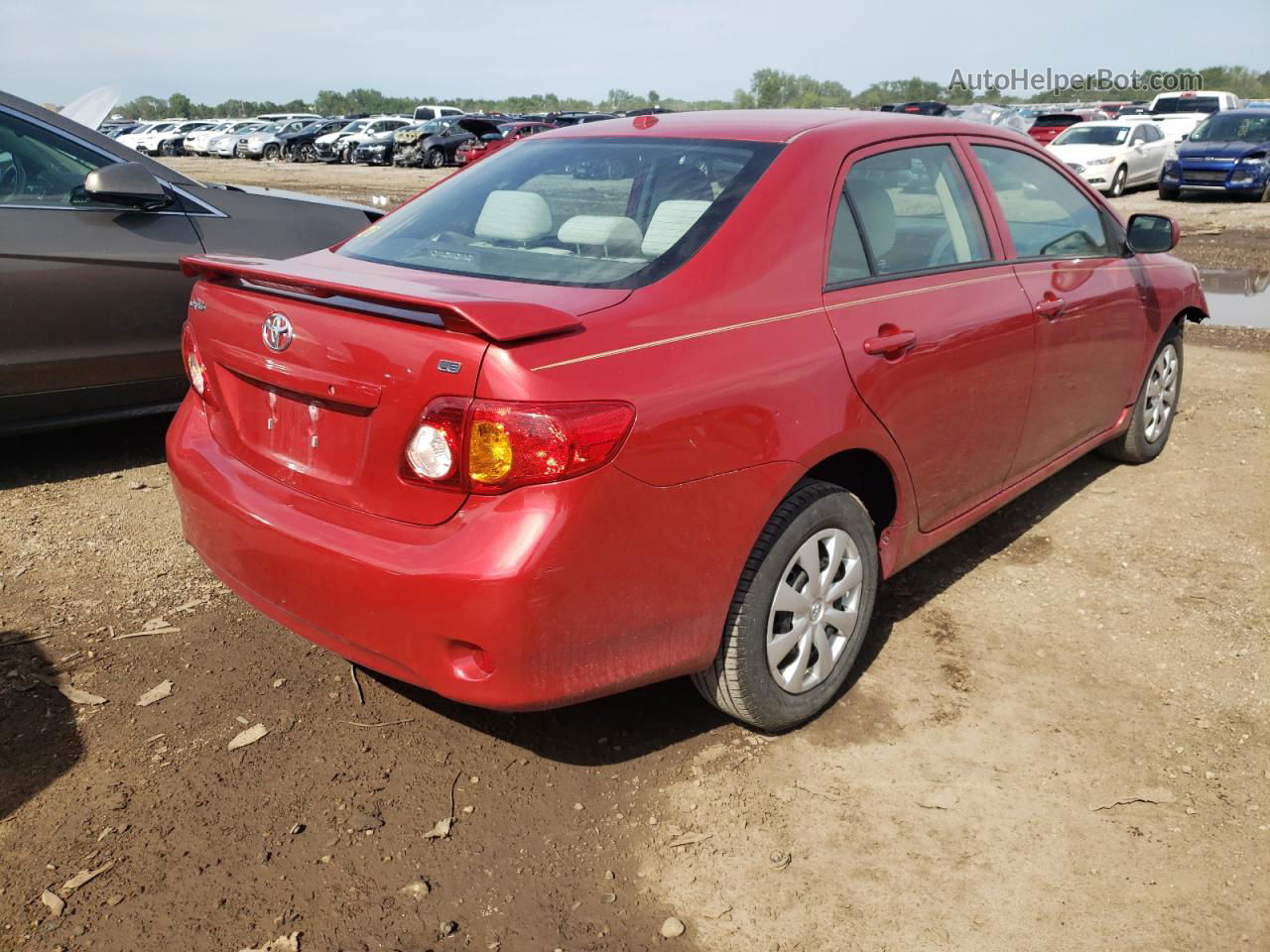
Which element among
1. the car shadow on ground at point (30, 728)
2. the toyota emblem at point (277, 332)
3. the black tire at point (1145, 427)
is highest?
the toyota emblem at point (277, 332)

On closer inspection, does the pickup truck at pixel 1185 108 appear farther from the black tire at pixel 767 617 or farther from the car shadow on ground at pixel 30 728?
the car shadow on ground at pixel 30 728

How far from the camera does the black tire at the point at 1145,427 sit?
5098 mm

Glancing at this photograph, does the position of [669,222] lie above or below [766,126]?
below

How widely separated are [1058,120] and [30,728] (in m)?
29.6

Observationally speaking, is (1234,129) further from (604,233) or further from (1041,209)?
(604,233)

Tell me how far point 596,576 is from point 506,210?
4.32 feet

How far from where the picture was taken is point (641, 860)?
102 inches

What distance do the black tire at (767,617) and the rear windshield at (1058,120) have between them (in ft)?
93.1

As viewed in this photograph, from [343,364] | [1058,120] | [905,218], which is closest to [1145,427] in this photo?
[905,218]

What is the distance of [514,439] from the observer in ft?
7.48

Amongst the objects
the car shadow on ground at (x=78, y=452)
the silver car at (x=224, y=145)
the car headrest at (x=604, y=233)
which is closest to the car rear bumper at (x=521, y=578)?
the car headrest at (x=604, y=233)

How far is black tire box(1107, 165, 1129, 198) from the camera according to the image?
19312 millimetres

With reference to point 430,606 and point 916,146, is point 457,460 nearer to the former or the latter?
point 430,606

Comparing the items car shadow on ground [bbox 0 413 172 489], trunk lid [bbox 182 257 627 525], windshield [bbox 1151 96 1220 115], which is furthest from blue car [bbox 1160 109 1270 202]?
trunk lid [bbox 182 257 627 525]
